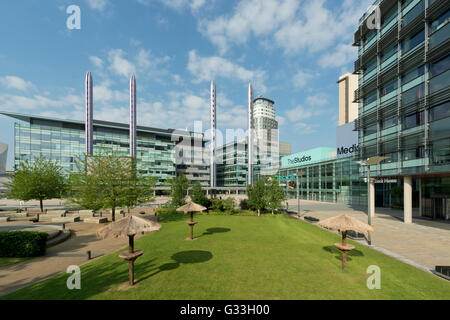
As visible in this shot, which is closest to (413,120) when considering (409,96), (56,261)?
(409,96)

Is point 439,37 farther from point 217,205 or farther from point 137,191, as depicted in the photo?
point 137,191

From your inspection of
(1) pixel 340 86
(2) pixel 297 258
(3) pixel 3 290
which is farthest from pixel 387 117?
(1) pixel 340 86

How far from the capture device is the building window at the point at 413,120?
77.1 feet

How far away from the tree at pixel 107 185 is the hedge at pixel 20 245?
7417 mm

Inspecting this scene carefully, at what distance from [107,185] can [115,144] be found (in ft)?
221

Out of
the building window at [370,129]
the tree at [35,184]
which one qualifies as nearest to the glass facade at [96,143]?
the tree at [35,184]

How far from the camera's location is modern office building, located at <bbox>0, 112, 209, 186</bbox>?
70.1 metres

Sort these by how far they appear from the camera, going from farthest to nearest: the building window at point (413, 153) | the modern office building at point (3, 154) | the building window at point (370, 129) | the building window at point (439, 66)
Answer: the modern office building at point (3, 154) < the building window at point (370, 129) < the building window at point (413, 153) < the building window at point (439, 66)

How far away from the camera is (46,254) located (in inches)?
547

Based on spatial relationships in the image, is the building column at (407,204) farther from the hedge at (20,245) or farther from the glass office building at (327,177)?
the hedge at (20,245)

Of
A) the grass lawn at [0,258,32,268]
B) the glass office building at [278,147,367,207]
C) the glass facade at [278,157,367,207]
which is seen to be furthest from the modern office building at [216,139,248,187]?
the grass lawn at [0,258,32,268]

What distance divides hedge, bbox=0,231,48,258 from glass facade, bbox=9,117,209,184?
1916 inches

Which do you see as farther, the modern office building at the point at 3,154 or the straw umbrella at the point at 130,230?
the modern office building at the point at 3,154
